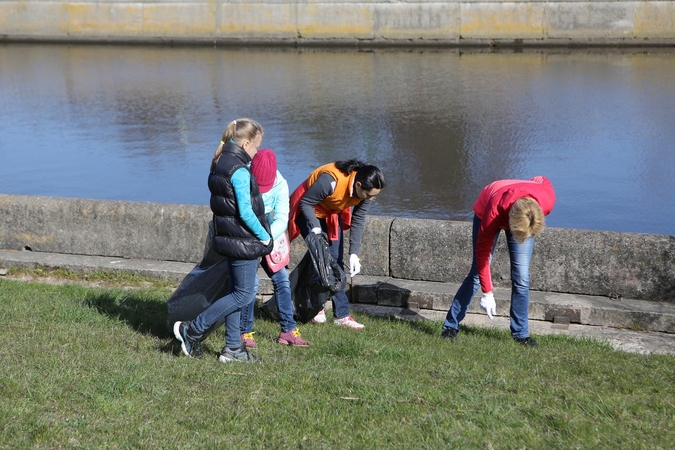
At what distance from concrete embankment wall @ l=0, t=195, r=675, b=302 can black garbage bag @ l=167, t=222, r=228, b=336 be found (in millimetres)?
1952

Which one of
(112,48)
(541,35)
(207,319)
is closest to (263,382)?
(207,319)

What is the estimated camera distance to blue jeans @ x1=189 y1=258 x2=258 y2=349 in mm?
4879

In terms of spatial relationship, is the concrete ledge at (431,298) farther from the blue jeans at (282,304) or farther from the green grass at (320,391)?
the blue jeans at (282,304)

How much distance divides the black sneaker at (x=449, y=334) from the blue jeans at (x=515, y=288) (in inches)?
0.8

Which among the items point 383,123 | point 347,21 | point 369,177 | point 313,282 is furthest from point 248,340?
point 347,21

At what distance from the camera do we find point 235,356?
16.1ft

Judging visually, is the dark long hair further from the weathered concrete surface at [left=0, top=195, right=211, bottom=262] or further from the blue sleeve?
the weathered concrete surface at [left=0, top=195, right=211, bottom=262]

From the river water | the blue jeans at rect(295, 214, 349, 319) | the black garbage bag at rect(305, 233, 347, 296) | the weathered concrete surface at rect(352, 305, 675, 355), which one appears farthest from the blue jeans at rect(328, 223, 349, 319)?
the river water

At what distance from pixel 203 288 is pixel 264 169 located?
0.85 meters

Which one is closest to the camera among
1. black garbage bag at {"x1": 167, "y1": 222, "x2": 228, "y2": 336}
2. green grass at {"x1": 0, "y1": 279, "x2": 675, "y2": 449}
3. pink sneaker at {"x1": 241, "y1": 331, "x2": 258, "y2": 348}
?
green grass at {"x1": 0, "y1": 279, "x2": 675, "y2": 449}

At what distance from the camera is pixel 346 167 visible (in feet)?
18.2

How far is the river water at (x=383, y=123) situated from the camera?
11203 millimetres

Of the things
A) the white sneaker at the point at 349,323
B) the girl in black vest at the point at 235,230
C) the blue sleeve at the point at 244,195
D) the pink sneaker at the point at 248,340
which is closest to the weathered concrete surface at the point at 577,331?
the white sneaker at the point at 349,323

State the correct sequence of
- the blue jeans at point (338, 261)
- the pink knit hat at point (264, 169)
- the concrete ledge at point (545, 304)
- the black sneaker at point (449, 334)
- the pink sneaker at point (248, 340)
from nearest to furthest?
the pink knit hat at point (264, 169), the pink sneaker at point (248, 340), the black sneaker at point (449, 334), the blue jeans at point (338, 261), the concrete ledge at point (545, 304)
